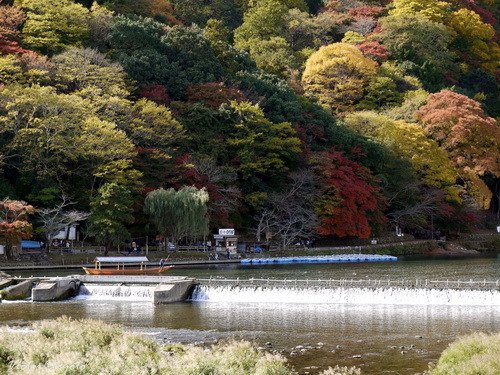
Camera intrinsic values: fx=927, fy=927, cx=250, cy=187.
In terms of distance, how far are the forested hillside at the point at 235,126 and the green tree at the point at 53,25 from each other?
0.55ft

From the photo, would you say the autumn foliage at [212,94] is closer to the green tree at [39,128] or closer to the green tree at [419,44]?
the green tree at [39,128]

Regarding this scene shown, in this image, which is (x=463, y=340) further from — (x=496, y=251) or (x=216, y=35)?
(x=216, y=35)

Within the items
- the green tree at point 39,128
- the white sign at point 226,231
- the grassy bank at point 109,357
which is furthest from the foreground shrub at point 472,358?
the white sign at point 226,231

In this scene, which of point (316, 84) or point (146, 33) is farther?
point (316, 84)

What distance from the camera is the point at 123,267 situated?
5491cm

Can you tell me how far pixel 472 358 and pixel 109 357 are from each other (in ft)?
28.9

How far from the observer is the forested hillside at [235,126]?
62531mm

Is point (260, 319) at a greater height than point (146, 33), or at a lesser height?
lesser

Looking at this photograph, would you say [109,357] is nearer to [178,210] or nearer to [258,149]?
[178,210]

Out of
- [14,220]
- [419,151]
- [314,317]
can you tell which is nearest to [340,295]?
[314,317]

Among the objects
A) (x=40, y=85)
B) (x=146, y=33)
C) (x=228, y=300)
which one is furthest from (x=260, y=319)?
(x=146, y=33)

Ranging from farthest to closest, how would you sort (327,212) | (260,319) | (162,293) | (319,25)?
(319,25) < (327,212) < (162,293) < (260,319)

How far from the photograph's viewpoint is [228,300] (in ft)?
140

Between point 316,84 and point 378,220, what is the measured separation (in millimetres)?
22787
